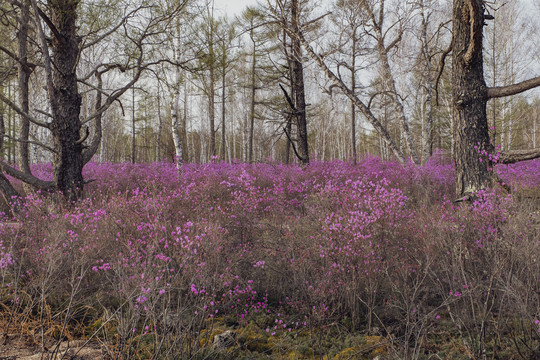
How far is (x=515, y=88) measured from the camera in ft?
14.6

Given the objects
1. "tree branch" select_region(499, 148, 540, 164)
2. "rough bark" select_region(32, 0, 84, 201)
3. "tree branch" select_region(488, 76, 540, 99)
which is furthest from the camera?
"rough bark" select_region(32, 0, 84, 201)

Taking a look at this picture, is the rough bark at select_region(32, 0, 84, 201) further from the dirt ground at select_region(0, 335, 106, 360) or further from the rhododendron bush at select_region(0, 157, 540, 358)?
the dirt ground at select_region(0, 335, 106, 360)

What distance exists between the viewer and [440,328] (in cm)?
323

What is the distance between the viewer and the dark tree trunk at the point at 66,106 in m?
5.52

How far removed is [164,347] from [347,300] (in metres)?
1.86

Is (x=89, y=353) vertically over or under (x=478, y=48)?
under

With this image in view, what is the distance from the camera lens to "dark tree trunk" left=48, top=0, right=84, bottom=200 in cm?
552

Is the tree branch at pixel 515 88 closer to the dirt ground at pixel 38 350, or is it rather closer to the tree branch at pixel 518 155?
the tree branch at pixel 518 155

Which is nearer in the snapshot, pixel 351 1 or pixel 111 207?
pixel 111 207

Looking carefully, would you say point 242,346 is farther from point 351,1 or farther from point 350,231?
point 351,1

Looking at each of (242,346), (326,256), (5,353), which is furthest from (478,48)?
(5,353)

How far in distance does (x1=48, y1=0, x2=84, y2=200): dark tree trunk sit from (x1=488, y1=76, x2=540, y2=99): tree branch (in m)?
6.75

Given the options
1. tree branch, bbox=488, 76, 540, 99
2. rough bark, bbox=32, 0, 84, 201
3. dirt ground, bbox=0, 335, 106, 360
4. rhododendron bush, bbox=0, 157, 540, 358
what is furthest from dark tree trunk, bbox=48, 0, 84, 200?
tree branch, bbox=488, 76, 540, 99

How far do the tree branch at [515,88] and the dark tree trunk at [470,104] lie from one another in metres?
0.10
